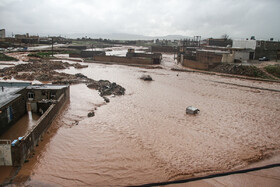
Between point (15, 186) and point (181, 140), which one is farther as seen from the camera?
point (181, 140)

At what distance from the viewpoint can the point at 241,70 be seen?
3534 cm

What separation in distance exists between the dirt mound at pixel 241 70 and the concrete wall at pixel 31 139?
30.0m

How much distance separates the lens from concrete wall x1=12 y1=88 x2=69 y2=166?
9.16m

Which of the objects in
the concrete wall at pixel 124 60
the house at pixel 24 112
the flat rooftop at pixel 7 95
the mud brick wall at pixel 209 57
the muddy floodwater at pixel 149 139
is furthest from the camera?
the concrete wall at pixel 124 60

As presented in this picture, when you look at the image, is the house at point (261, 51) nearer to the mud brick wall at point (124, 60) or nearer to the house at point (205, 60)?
the house at point (205, 60)

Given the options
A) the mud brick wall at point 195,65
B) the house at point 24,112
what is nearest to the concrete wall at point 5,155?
the house at point 24,112

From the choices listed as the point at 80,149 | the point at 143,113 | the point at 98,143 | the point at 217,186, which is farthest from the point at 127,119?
the point at 217,186

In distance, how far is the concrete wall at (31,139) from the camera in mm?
9164

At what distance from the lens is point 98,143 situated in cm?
1220

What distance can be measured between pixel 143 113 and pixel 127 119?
190 cm

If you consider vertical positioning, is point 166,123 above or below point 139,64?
below

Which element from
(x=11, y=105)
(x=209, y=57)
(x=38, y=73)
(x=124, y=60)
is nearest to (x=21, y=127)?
(x=11, y=105)

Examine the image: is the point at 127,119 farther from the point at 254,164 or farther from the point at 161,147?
the point at 254,164

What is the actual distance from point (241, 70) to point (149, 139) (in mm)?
28388
